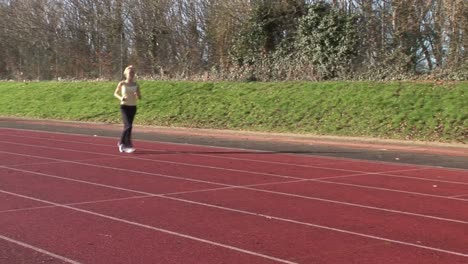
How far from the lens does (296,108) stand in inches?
848

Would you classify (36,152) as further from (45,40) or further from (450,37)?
(45,40)

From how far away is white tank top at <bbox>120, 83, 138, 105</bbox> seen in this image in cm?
1395

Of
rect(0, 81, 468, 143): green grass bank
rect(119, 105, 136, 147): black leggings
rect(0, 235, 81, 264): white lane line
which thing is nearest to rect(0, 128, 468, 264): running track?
rect(0, 235, 81, 264): white lane line

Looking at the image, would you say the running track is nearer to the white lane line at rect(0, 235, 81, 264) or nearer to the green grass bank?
the white lane line at rect(0, 235, 81, 264)

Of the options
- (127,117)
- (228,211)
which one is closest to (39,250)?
(228,211)

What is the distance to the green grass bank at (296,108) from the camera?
18094 mm

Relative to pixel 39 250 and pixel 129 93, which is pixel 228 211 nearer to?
pixel 39 250

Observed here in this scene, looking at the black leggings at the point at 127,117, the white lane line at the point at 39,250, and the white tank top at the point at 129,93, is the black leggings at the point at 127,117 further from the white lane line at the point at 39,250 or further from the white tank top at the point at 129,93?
the white lane line at the point at 39,250

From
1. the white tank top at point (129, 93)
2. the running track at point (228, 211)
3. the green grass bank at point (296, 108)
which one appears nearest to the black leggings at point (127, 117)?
the white tank top at point (129, 93)

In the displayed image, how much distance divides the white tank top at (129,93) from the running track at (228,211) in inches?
60.8

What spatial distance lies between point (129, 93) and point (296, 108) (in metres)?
8.74

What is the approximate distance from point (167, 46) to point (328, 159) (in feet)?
79.3

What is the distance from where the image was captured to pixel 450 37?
78.2 ft

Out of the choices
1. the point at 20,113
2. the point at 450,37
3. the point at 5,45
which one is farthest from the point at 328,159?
the point at 5,45
